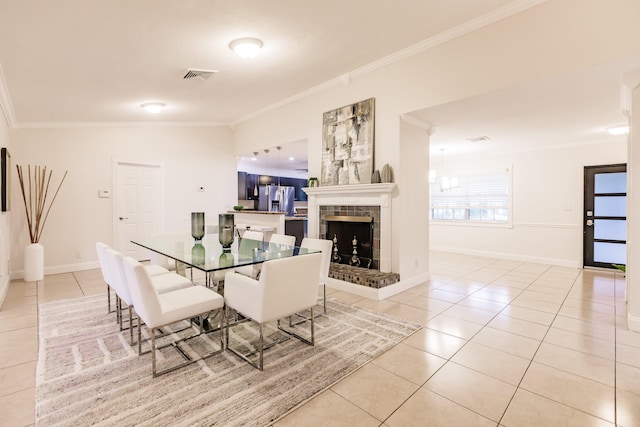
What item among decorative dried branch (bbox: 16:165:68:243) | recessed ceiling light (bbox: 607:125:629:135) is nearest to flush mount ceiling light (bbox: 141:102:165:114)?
decorative dried branch (bbox: 16:165:68:243)

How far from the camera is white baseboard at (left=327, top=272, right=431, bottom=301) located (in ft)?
12.6

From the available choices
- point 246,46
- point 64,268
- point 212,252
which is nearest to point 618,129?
point 246,46

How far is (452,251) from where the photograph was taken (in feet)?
25.0

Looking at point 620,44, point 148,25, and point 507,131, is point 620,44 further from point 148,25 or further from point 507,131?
point 148,25

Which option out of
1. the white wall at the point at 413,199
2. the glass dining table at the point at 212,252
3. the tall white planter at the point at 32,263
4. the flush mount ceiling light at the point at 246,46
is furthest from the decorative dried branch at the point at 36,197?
the white wall at the point at 413,199

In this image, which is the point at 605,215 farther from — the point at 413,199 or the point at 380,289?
the point at 380,289

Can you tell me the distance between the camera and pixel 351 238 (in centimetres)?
470

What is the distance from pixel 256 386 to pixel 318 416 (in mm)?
481

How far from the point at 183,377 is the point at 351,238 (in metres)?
3.02

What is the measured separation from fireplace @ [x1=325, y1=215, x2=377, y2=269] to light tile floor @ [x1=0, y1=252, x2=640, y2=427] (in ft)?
2.36

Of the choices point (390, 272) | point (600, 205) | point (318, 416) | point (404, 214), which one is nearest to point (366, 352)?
point (318, 416)

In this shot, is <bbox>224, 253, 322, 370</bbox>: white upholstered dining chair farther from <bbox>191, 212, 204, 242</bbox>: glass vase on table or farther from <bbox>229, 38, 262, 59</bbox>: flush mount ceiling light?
<bbox>229, 38, 262, 59</bbox>: flush mount ceiling light

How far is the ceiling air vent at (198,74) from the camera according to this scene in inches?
150

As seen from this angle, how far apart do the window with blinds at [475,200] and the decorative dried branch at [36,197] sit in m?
7.23
